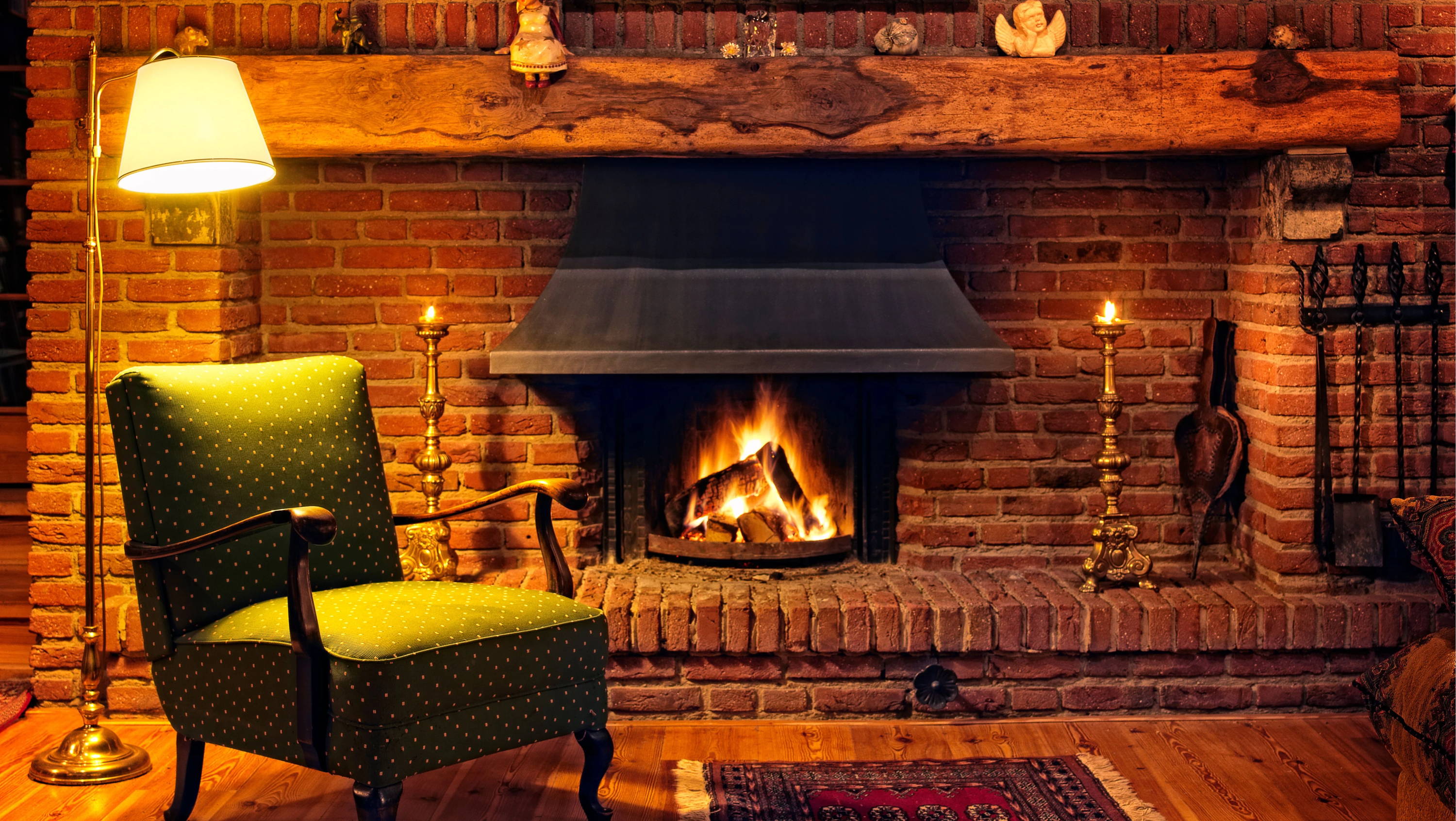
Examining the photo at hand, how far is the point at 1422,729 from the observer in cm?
238

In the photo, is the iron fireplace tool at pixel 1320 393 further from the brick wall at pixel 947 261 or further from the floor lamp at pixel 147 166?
the floor lamp at pixel 147 166

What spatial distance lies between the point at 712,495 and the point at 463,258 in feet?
3.07

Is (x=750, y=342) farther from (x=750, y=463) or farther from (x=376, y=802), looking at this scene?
(x=376, y=802)

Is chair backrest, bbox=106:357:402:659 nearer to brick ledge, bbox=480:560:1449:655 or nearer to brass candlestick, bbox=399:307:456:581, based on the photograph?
brass candlestick, bbox=399:307:456:581

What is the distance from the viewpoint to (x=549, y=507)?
286cm

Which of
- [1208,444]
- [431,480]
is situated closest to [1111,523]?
[1208,444]

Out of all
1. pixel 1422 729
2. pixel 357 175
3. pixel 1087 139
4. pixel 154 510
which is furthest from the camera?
pixel 357 175

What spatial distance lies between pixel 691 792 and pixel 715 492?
1098 mm

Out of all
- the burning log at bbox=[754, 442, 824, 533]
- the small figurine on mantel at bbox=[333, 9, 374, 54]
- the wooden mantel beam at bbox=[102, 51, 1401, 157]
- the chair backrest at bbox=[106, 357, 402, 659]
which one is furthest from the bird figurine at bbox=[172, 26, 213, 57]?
the burning log at bbox=[754, 442, 824, 533]

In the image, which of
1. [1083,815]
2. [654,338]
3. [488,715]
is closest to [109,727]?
[488,715]

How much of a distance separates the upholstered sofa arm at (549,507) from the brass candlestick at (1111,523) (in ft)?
4.49

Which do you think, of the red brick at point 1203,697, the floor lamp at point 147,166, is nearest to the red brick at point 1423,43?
the red brick at point 1203,697

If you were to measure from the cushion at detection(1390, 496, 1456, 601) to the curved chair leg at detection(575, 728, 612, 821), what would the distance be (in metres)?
1.59

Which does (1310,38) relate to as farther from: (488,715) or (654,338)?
(488,715)
